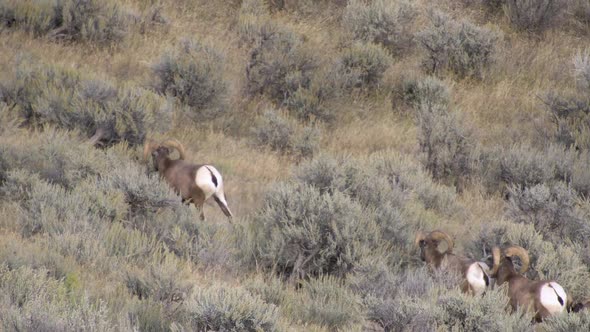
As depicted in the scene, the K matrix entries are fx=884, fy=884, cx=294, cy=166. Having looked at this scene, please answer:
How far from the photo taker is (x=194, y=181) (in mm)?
9961

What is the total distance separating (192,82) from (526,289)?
22.8 ft

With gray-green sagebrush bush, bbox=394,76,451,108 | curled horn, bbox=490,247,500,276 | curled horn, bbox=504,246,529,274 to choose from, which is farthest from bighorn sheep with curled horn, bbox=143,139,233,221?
gray-green sagebrush bush, bbox=394,76,451,108

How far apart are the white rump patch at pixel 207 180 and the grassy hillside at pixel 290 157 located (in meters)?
0.35

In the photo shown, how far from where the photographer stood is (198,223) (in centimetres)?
934

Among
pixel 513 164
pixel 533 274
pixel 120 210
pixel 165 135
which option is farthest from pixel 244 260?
pixel 513 164

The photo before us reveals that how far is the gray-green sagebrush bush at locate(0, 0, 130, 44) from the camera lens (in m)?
14.5

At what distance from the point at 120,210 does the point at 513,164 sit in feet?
19.9

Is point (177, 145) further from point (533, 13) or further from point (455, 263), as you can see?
point (533, 13)

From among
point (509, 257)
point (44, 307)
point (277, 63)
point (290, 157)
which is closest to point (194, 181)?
point (290, 157)

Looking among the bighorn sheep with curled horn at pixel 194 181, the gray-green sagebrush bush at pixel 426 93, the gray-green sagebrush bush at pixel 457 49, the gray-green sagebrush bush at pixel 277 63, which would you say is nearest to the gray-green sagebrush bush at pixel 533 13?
the gray-green sagebrush bush at pixel 457 49

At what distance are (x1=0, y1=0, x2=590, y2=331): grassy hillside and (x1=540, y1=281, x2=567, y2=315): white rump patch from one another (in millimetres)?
232

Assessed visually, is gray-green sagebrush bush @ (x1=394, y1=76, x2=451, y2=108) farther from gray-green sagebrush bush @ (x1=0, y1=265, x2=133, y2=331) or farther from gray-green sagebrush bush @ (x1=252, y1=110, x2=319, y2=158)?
gray-green sagebrush bush @ (x1=0, y1=265, x2=133, y2=331)

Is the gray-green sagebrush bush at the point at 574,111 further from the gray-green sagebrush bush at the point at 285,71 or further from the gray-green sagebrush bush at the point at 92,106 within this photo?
the gray-green sagebrush bush at the point at 92,106

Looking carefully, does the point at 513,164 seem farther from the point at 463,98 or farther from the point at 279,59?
the point at 279,59
